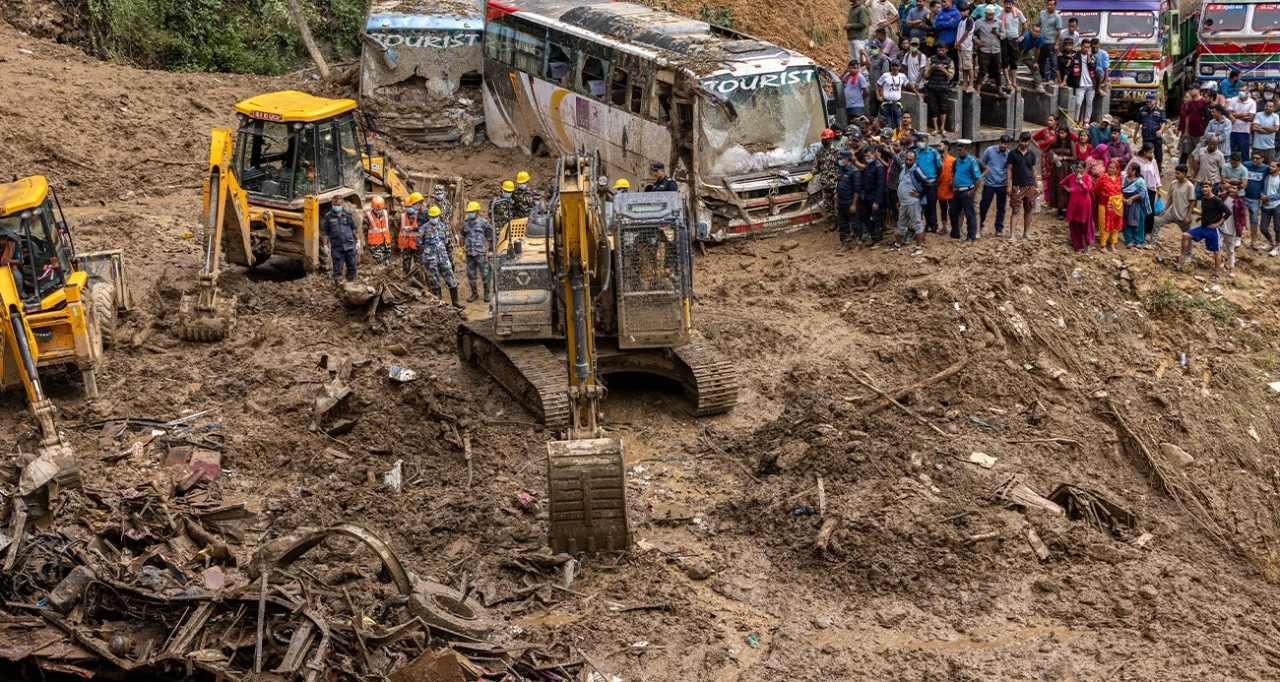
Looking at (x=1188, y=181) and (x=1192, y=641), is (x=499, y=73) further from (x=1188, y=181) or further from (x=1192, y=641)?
(x=1192, y=641)

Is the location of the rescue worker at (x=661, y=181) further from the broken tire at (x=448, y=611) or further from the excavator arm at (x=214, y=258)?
the broken tire at (x=448, y=611)

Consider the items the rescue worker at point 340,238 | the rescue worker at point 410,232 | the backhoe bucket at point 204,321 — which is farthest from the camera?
the rescue worker at point 410,232

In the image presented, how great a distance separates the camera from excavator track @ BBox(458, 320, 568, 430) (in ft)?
47.7

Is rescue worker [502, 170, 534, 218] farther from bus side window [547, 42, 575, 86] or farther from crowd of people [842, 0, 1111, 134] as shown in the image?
crowd of people [842, 0, 1111, 134]

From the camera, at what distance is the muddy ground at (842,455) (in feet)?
37.2

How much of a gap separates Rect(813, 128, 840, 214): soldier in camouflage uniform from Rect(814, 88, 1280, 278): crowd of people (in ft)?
0.06

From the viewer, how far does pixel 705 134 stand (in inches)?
763

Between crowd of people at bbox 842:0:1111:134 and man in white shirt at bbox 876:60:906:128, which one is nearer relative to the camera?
man in white shirt at bbox 876:60:906:128

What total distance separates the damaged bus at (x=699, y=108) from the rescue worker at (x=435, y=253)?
1.90 m

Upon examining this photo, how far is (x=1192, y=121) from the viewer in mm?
21609

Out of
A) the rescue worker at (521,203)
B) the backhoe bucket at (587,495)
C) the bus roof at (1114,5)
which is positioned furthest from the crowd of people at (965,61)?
the backhoe bucket at (587,495)

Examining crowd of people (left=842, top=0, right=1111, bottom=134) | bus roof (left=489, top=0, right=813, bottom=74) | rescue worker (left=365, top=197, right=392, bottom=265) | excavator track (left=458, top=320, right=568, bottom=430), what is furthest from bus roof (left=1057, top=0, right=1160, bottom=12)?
excavator track (left=458, top=320, right=568, bottom=430)

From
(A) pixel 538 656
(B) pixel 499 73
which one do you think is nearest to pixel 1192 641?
(A) pixel 538 656

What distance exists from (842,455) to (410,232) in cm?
701
